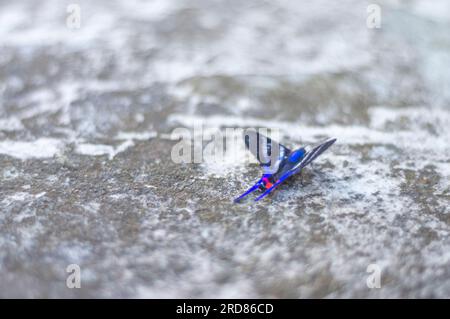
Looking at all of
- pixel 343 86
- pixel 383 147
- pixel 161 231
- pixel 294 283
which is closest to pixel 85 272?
pixel 161 231

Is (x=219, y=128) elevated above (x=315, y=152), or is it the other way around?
(x=219, y=128)

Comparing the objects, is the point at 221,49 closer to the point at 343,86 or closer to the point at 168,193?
the point at 343,86

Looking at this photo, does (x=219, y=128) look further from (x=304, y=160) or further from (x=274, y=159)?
(x=304, y=160)

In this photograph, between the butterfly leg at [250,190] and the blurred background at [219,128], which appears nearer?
the blurred background at [219,128]

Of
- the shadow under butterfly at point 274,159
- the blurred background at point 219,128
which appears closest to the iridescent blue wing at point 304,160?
the shadow under butterfly at point 274,159

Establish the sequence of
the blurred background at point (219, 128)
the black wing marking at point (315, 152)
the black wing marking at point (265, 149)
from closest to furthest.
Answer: the blurred background at point (219, 128), the black wing marking at point (315, 152), the black wing marking at point (265, 149)

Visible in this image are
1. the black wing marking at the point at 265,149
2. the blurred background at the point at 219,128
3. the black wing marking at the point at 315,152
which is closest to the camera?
the blurred background at the point at 219,128

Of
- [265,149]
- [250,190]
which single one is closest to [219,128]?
[265,149]

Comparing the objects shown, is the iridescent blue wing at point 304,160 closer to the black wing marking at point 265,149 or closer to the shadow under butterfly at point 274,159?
the shadow under butterfly at point 274,159
